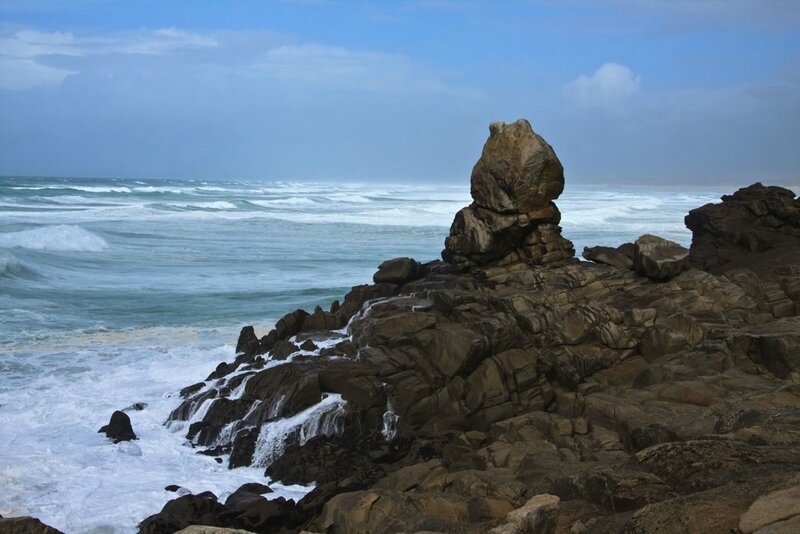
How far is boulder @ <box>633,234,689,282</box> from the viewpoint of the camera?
57.5 ft

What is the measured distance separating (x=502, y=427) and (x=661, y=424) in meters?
3.24

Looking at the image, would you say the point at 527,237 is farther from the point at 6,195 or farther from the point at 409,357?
the point at 6,195

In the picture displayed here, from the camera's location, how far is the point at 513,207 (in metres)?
18.7

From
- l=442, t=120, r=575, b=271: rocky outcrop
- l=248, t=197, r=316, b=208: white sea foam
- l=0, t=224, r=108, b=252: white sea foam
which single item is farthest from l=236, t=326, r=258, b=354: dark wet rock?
l=248, t=197, r=316, b=208: white sea foam

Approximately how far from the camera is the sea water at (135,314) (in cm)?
1412

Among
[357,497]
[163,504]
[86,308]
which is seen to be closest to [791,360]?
[357,497]

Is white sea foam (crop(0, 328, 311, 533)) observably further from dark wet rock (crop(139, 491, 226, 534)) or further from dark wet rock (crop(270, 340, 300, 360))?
dark wet rock (crop(270, 340, 300, 360))

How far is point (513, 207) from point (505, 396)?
16.2 ft

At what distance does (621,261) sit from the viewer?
61.1 feet

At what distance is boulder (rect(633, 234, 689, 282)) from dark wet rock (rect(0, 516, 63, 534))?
41.4 feet

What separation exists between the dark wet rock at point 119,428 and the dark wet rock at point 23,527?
603 centimetres

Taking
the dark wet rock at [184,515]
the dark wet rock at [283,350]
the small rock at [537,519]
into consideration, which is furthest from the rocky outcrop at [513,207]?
the small rock at [537,519]

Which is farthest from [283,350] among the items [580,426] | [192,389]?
[580,426]

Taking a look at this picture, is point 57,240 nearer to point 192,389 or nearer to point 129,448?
point 192,389
